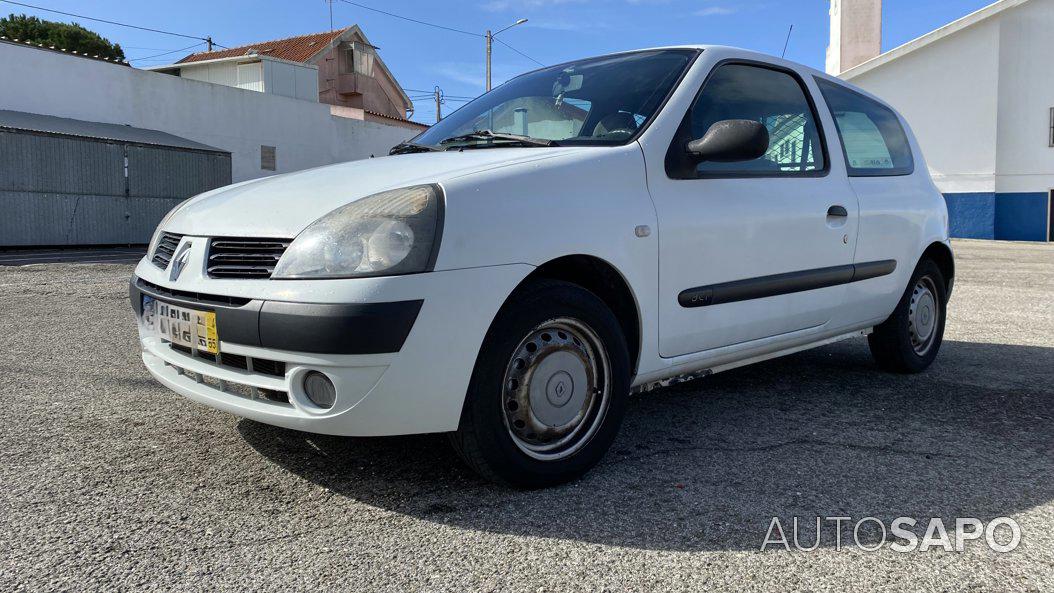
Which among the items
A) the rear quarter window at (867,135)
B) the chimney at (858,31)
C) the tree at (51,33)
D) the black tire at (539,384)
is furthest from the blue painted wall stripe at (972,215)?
the tree at (51,33)

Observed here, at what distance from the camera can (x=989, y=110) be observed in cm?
2372

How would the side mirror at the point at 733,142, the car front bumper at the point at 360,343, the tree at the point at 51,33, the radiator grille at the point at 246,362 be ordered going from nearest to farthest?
the car front bumper at the point at 360,343 < the radiator grille at the point at 246,362 < the side mirror at the point at 733,142 < the tree at the point at 51,33

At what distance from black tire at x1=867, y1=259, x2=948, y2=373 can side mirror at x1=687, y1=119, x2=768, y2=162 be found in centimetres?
194

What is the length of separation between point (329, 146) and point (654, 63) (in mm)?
24746

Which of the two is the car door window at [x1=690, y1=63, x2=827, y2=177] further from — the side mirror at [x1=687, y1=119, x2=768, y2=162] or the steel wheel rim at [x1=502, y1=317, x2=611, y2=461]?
the steel wheel rim at [x1=502, y1=317, x2=611, y2=461]

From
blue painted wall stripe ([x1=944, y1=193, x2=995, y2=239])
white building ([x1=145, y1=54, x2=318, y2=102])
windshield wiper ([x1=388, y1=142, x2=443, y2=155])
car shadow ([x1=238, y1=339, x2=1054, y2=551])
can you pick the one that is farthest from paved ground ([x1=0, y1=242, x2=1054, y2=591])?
white building ([x1=145, y1=54, x2=318, y2=102])

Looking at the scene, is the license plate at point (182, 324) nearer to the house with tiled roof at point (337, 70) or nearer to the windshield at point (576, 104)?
the windshield at point (576, 104)

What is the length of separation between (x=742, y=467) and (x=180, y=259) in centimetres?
203

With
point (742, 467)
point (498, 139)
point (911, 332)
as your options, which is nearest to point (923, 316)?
point (911, 332)

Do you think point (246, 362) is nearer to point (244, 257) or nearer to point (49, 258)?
point (244, 257)

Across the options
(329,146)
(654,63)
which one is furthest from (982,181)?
(654,63)

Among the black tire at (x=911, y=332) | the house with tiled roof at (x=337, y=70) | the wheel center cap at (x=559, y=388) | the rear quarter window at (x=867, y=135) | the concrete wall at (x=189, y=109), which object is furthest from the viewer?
the house with tiled roof at (x=337, y=70)

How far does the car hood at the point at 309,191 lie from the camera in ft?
7.67

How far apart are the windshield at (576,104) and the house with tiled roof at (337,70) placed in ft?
84.8
